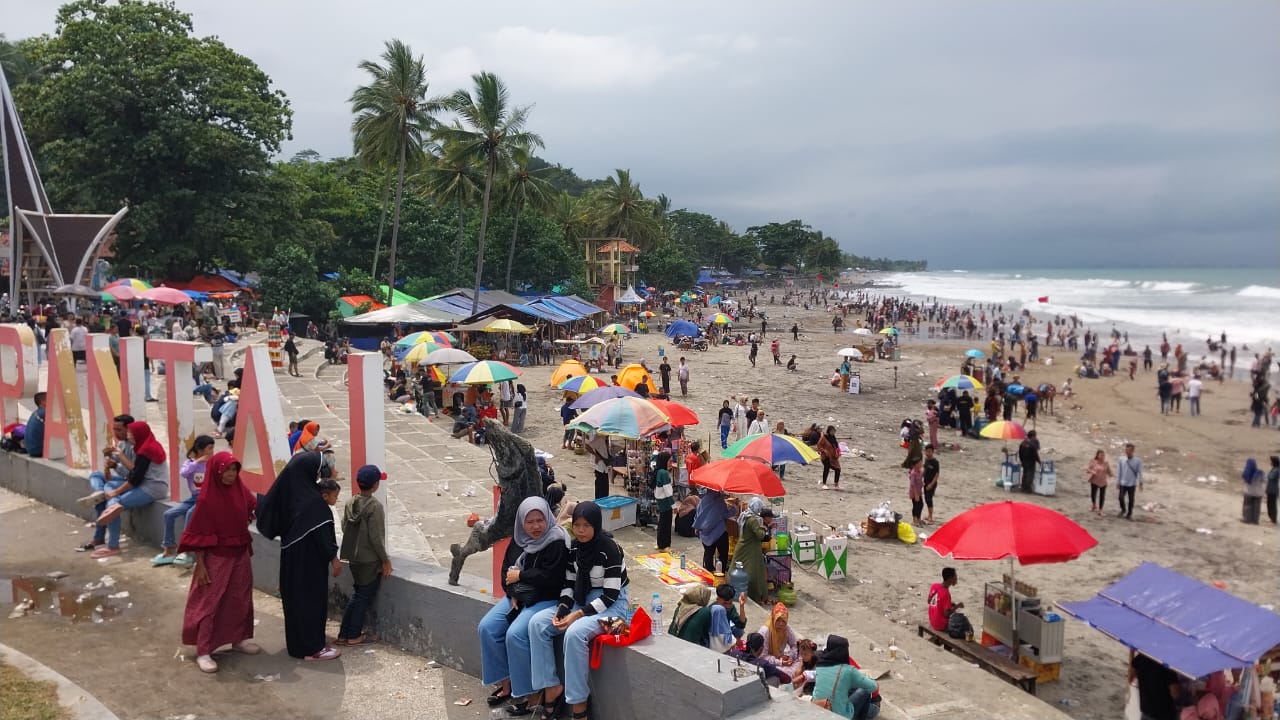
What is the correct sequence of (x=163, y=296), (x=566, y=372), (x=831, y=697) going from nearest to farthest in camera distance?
1. (x=831, y=697)
2. (x=566, y=372)
3. (x=163, y=296)

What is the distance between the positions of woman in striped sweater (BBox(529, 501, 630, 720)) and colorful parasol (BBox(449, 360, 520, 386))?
1183 centimetres

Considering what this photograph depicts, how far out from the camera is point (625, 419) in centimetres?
1150

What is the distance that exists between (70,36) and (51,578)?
94.5ft

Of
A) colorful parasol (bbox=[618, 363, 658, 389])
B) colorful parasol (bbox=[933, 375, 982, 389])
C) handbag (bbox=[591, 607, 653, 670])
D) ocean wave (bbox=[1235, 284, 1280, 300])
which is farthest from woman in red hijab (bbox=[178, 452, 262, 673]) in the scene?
ocean wave (bbox=[1235, 284, 1280, 300])

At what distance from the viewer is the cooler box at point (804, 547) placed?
1020cm

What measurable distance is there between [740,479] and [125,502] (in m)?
5.88

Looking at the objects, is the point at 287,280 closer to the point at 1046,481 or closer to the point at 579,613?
the point at 1046,481

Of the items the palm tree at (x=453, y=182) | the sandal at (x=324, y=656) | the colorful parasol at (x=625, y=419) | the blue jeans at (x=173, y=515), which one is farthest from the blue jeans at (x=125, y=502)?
the palm tree at (x=453, y=182)

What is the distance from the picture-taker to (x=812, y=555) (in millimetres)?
10273

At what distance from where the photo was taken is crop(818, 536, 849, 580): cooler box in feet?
32.6

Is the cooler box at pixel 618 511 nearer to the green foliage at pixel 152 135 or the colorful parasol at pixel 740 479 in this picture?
the colorful parasol at pixel 740 479

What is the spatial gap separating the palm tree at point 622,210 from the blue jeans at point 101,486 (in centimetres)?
5549

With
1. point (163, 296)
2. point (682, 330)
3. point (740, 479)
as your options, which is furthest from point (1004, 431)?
point (163, 296)

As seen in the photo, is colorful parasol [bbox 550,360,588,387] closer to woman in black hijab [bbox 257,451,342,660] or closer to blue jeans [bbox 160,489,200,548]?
blue jeans [bbox 160,489,200,548]
